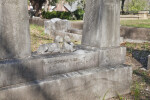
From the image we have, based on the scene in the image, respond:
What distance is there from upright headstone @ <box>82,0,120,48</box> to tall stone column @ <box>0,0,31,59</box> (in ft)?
3.90

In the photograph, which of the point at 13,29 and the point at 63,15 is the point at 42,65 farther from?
the point at 63,15

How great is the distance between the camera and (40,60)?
2973 mm

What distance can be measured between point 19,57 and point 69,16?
21.0 m

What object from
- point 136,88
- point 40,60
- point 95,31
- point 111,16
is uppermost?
point 111,16

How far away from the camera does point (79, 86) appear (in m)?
3.25

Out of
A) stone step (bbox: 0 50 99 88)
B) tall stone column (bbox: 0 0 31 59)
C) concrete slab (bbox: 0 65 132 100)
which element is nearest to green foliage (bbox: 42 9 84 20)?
concrete slab (bbox: 0 65 132 100)

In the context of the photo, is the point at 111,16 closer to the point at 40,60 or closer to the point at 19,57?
the point at 40,60

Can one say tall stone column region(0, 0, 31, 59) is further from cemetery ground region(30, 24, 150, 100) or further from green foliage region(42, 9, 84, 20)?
green foliage region(42, 9, 84, 20)

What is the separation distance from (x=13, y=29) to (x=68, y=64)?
3.26 feet

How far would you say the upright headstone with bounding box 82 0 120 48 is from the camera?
11.5 ft

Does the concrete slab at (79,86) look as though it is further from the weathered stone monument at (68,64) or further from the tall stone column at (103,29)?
the tall stone column at (103,29)

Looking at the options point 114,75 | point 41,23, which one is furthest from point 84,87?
point 41,23

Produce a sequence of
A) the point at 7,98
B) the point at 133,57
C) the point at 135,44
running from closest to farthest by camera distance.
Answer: the point at 7,98
the point at 133,57
the point at 135,44

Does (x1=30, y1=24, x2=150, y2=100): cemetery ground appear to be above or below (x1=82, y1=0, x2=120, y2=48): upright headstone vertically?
below
